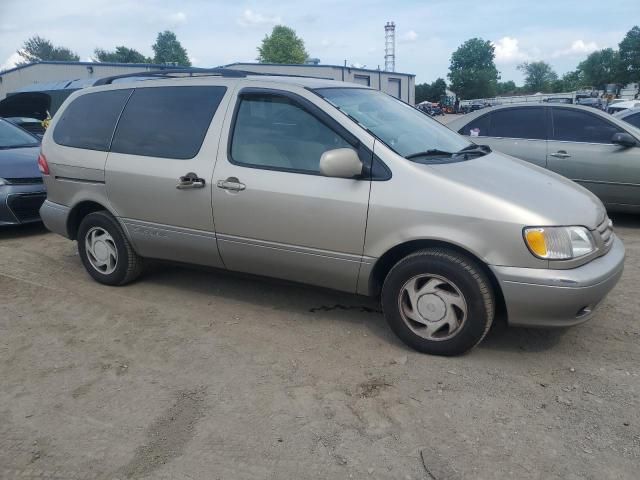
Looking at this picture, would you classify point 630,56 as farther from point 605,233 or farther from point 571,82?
point 605,233

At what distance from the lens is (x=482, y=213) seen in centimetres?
317

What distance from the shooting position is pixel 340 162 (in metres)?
3.38

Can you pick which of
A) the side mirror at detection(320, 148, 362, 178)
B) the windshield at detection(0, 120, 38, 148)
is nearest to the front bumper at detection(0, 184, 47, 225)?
the windshield at detection(0, 120, 38, 148)

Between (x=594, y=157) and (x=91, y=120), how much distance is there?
5.64 metres

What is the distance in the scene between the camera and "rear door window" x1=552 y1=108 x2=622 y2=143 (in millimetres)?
6676

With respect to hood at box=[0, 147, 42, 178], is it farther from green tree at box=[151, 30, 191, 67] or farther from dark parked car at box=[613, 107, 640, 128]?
green tree at box=[151, 30, 191, 67]

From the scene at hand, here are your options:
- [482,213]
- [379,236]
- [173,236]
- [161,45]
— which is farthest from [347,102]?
[161,45]

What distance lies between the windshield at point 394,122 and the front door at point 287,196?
0.64ft

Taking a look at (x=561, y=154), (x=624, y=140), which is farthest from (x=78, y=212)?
(x=624, y=140)

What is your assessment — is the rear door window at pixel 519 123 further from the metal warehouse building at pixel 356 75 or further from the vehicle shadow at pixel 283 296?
the metal warehouse building at pixel 356 75

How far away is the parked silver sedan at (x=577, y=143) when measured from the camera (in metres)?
6.49

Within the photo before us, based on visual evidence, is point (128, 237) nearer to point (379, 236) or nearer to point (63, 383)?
point (63, 383)

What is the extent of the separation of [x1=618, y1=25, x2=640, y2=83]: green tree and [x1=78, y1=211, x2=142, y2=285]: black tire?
8654cm

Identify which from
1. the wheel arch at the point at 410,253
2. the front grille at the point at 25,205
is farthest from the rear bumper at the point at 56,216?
the wheel arch at the point at 410,253
